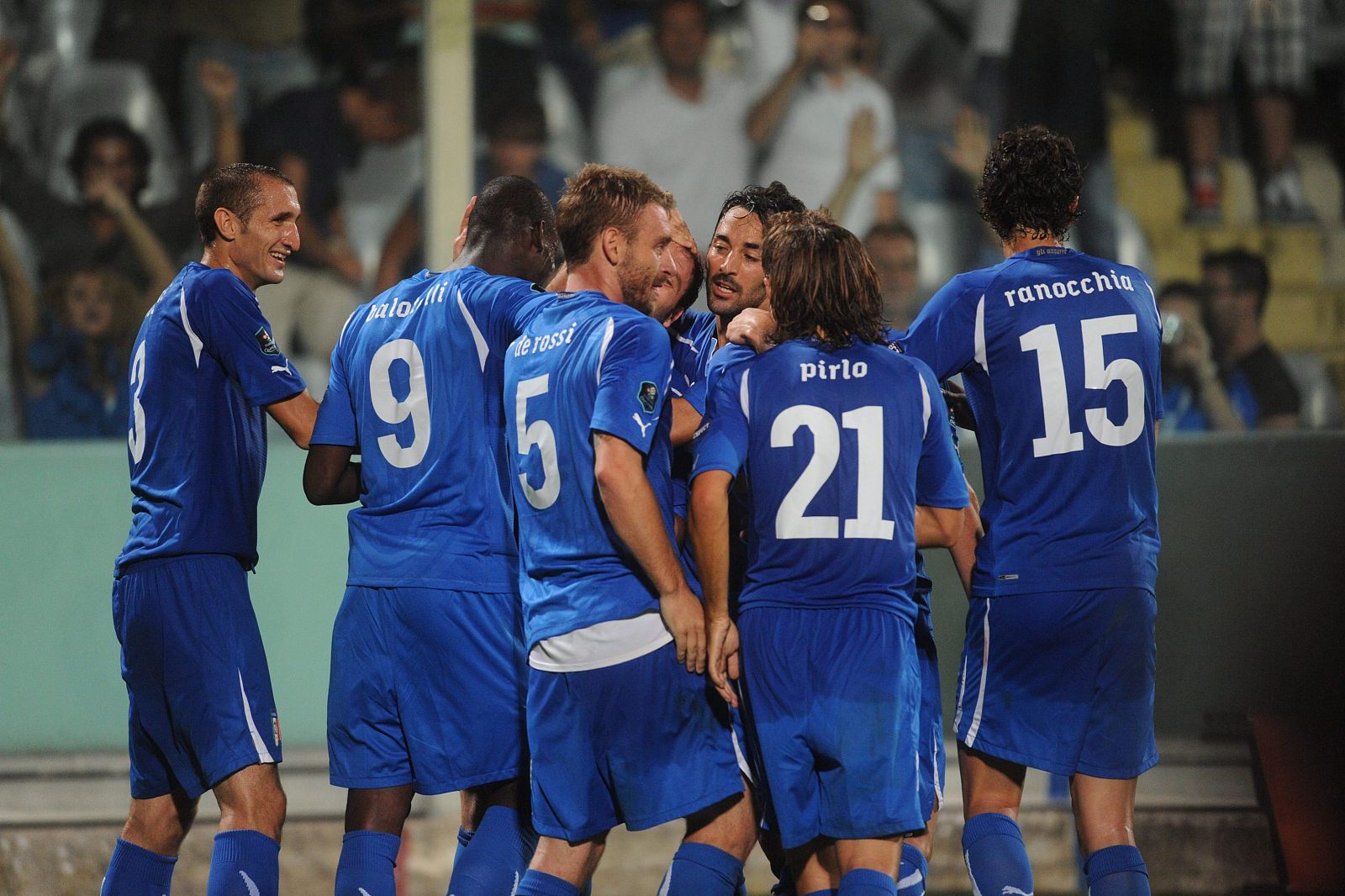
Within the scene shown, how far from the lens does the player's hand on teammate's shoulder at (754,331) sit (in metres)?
3.08

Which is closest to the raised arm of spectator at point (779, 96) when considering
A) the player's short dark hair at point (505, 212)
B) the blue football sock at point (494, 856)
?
the player's short dark hair at point (505, 212)

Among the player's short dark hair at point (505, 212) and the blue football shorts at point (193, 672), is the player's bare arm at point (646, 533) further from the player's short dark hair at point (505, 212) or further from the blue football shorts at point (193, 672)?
the blue football shorts at point (193, 672)

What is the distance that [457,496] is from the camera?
3.37 metres

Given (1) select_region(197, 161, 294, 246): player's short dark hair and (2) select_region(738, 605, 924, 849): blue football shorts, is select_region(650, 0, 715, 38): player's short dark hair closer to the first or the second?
(1) select_region(197, 161, 294, 246): player's short dark hair

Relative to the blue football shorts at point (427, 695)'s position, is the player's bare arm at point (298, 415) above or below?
above

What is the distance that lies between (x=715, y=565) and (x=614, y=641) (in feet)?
0.92

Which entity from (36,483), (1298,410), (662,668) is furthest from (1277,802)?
(36,483)

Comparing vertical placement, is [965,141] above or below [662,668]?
above

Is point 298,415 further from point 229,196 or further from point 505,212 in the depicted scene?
point 505,212

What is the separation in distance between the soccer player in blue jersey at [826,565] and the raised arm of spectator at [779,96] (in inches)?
161

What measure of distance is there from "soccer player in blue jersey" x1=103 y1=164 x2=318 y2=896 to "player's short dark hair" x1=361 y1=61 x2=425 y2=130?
11.1 feet

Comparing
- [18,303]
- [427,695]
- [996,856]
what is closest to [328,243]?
[18,303]

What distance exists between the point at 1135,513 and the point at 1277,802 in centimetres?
287

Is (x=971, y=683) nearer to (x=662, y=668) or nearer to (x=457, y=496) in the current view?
(x=662, y=668)
